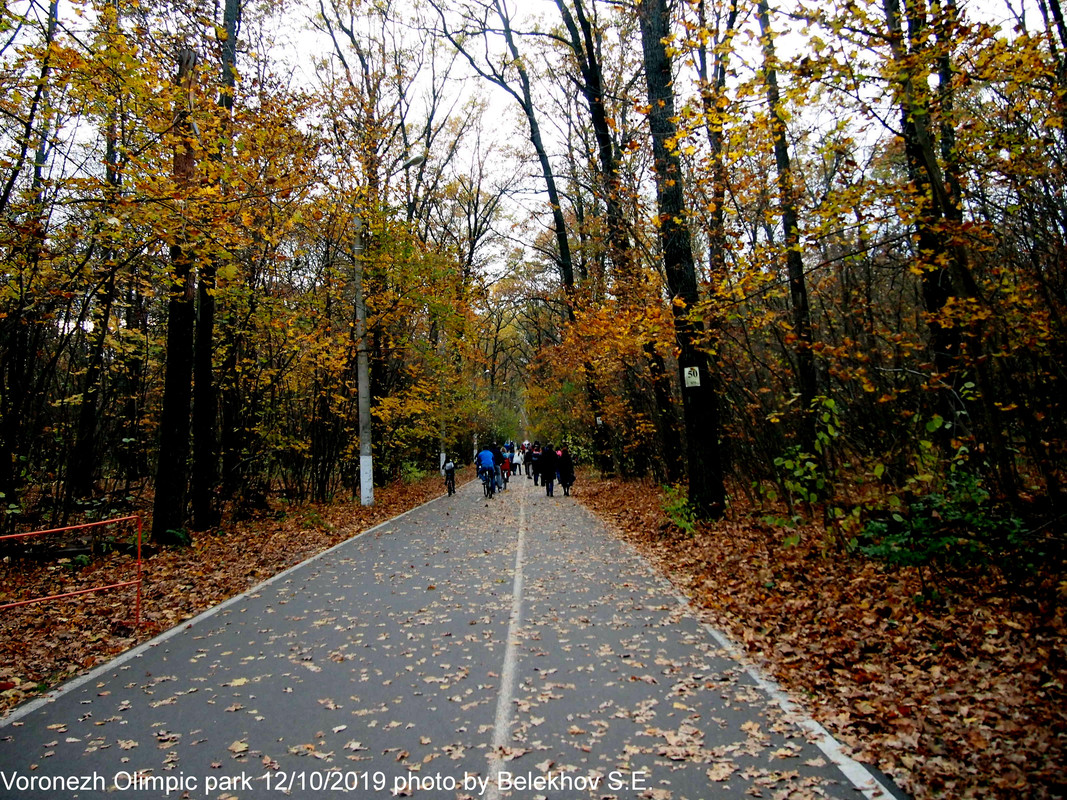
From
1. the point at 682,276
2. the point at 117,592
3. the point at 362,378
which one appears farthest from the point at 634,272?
the point at 117,592

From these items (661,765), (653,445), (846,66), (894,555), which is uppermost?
(846,66)

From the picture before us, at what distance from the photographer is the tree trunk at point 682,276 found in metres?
11.8

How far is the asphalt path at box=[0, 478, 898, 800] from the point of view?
365cm

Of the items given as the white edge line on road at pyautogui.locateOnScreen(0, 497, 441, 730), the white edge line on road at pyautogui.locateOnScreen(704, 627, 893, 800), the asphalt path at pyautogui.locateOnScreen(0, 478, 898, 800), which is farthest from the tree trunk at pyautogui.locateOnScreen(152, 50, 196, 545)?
the white edge line on road at pyautogui.locateOnScreen(704, 627, 893, 800)

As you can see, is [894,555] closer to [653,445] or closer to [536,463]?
[653,445]

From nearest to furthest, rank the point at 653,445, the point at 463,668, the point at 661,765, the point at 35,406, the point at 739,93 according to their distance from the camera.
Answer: the point at 661,765 → the point at 463,668 → the point at 739,93 → the point at 35,406 → the point at 653,445

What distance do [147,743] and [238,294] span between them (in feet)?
39.5

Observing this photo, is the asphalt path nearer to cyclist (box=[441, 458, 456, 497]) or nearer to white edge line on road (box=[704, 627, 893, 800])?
white edge line on road (box=[704, 627, 893, 800])

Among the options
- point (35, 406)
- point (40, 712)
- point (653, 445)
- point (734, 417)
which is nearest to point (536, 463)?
point (653, 445)

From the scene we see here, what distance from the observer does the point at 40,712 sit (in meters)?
4.81

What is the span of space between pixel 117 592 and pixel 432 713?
6.94 metres

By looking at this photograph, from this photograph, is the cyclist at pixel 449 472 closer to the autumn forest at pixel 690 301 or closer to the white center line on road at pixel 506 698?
the autumn forest at pixel 690 301

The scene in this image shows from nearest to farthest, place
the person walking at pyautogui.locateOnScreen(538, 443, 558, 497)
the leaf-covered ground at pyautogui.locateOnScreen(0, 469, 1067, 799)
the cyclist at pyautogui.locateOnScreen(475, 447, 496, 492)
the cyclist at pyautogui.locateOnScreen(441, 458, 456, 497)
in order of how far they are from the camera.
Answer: the leaf-covered ground at pyautogui.locateOnScreen(0, 469, 1067, 799) → the cyclist at pyautogui.locateOnScreen(475, 447, 496, 492) → the person walking at pyautogui.locateOnScreen(538, 443, 558, 497) → the cyclist at pyautogui.locateOnScreen(441, 458, 456, 497)

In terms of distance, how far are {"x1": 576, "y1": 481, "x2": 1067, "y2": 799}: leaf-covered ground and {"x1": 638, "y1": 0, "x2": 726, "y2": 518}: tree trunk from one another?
3365 mm
